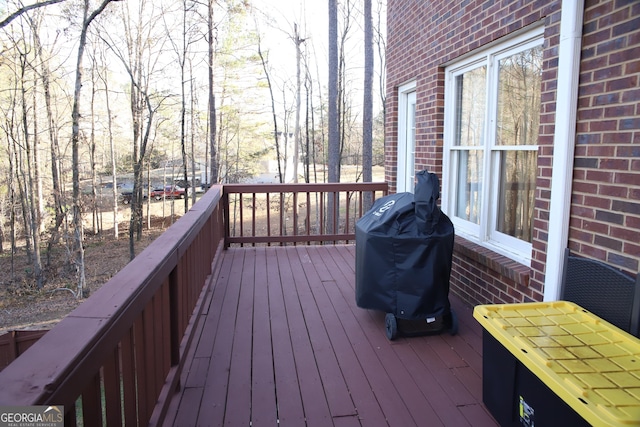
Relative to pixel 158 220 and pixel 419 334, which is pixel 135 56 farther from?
pixel 419 334

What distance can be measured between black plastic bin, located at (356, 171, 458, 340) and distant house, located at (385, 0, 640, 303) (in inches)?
18.3

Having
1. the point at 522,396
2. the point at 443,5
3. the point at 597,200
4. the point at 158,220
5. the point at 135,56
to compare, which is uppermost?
the point at 135,56

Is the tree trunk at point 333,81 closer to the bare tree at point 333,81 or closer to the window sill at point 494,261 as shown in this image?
the bare tree at point 333,81

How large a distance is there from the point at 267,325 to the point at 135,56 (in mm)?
17369

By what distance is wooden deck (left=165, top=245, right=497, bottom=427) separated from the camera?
2.13m

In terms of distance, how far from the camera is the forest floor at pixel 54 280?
41.4 feet

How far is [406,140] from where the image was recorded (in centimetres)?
498

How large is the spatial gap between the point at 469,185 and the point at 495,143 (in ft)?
1.74

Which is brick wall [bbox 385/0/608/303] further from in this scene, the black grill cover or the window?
the black grill cover

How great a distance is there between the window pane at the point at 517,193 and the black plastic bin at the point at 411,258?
0.49 m

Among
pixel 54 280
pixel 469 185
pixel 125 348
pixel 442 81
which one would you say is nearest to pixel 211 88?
pixel 54 280

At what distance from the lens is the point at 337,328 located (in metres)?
3.17

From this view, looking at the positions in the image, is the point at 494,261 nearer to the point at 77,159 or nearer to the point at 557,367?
the point at 557,367

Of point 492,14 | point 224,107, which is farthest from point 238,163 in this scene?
point 492,14
